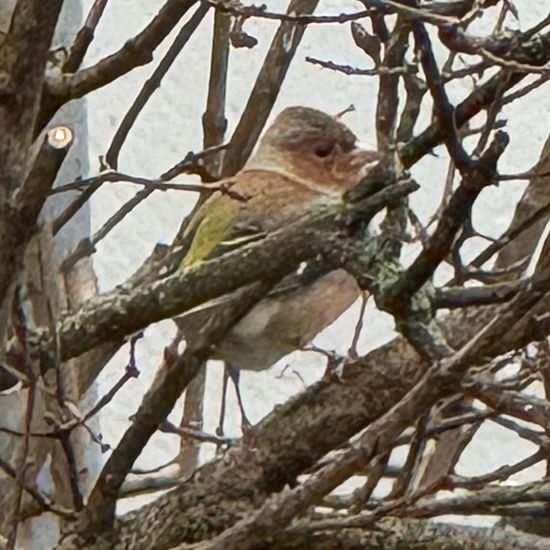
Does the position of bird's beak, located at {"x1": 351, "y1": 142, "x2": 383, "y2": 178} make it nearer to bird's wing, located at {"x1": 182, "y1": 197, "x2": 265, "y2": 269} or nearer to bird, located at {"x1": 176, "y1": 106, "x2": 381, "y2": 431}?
bird, located at {"x1": 176, "y1": 106, "x2": 381, "y2": 431}

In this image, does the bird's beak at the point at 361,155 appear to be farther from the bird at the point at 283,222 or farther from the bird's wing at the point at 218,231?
the bird's wing at the point at 218,231

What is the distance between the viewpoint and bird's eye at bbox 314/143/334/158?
39.3 inches

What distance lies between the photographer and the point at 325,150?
39.4 inches

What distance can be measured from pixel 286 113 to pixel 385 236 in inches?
19.2

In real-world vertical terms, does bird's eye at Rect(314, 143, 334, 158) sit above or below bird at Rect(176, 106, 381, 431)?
above

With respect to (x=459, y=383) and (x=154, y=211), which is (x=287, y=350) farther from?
(x=154, y=211)

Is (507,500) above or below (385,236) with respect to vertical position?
below

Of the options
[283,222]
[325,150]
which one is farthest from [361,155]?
[283,222]

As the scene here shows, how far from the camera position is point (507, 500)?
562mm

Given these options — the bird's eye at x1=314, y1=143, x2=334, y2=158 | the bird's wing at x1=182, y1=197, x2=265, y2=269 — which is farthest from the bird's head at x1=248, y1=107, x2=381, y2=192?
the bird's wing at x1=182, y1=197, x2=265, y2=269

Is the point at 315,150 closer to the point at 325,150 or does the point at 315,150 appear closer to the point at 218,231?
the point at 325,150

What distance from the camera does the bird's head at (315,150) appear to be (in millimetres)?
984

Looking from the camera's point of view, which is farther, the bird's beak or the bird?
the bird's beak

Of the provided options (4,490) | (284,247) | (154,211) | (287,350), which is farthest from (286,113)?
(154,211)
